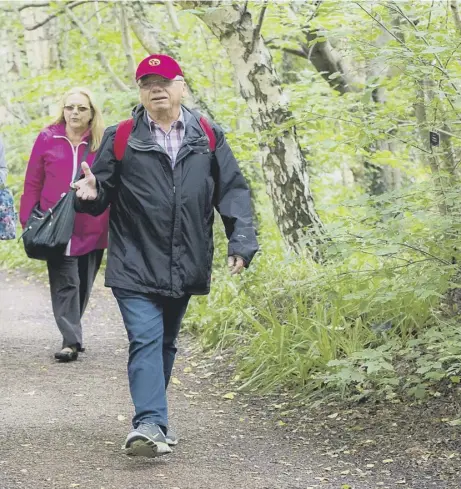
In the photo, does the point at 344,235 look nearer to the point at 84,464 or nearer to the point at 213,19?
the point at 84,464

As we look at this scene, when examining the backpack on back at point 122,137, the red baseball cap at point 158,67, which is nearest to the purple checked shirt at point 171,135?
the backpack on back at point 122,137

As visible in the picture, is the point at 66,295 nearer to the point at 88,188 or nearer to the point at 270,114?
the point at 270,114

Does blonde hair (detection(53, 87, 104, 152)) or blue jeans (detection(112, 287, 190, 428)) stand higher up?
blonde hair (detection(53, 87, 104, 152))

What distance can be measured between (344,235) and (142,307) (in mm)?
1548

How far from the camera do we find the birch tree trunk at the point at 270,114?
27.9ft

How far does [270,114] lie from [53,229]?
104 inches

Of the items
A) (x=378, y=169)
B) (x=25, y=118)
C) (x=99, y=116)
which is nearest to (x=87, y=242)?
(x=99, y=116)

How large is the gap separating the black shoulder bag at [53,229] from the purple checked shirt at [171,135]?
229 cm

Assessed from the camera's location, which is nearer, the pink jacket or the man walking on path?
the man walking on path

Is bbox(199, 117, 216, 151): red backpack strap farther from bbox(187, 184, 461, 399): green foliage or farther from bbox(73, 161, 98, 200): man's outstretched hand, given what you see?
bbox(187, 184, 461, 399): green foliage

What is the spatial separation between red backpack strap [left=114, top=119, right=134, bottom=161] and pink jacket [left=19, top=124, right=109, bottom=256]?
2.55 metres

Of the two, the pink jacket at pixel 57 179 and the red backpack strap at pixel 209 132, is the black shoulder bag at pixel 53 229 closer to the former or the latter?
the pink jacket at pixel 57 179

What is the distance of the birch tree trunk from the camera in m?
8.51

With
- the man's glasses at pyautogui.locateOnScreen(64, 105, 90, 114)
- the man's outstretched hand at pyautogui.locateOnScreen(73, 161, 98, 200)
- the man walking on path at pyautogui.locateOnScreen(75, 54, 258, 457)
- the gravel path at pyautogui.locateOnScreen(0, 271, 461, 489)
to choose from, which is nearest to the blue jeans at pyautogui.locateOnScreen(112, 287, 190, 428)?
the man walking on path at pyautogui.locateOnScreen(75, 54, 258, 457)
